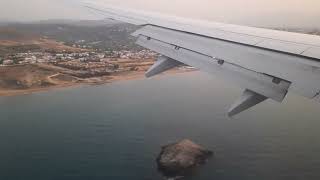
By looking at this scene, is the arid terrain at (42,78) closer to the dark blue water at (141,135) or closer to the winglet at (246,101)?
the dark blue water at (141,135)

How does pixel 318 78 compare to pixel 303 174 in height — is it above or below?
above

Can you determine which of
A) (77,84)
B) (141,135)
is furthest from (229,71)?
(77,84)

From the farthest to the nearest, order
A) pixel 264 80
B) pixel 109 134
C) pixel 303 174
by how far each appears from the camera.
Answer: pixel 109 134, pixel 303 174, pixel 264 80

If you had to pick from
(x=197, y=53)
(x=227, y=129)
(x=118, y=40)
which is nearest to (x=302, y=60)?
(x=197, y=53)

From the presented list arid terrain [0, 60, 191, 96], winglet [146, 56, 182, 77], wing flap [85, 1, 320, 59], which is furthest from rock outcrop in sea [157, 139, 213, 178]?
arid terrain [0, 60, 191, 96]

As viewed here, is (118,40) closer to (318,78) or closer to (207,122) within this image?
(207,122)

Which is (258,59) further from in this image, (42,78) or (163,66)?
(42,78)
